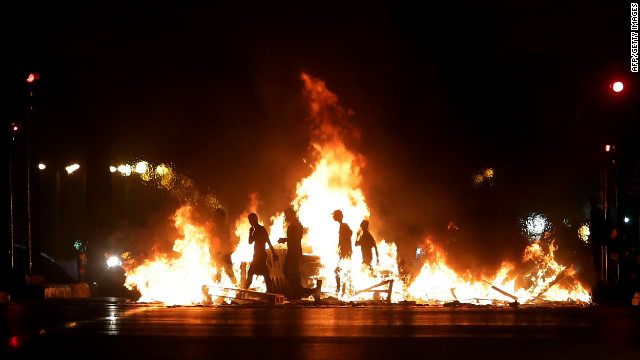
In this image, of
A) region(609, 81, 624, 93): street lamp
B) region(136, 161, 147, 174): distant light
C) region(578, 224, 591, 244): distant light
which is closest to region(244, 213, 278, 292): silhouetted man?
region(609, 81, 624, 93): street lamp

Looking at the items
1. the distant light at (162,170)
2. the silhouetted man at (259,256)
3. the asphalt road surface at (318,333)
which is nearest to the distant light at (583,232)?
the distant light at (162,170)

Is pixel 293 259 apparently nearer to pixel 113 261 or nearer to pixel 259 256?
pixel 259 256

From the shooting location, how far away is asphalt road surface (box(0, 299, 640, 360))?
29.8 ft

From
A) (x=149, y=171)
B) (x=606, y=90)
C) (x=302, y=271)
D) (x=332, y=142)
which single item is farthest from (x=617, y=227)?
(x=149, y=171)

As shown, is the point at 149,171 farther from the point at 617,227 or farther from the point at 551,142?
the point at 617,227

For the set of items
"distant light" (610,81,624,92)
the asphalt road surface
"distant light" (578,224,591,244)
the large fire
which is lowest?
the asphalt road surface

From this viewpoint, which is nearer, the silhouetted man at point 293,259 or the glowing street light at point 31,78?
the glowing street light at point 31,78

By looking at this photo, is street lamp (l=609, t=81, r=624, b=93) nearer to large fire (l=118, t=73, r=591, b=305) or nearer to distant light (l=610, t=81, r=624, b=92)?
distant light (l=610, t=81, r=624, b=92)

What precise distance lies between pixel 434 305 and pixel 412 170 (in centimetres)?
1641

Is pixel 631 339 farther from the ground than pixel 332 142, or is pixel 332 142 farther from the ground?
pixel 332 142

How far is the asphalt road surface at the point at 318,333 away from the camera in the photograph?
9.07m

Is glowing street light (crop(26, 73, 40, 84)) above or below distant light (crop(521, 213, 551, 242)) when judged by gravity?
above

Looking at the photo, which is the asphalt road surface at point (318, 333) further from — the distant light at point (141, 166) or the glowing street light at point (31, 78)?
the distant light at point (141, 166)

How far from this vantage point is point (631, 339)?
1039 centimetres
